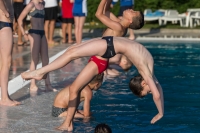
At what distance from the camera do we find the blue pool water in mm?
7742

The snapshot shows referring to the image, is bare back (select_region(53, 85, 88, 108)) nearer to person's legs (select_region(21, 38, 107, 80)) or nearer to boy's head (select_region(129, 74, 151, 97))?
person's legs (select_region(21, 38, 107, 80))

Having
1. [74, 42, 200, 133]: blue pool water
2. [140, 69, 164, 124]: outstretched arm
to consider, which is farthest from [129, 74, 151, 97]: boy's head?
[74, 42, 200, 133]: blue pool water

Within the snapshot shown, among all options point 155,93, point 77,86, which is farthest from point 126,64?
point 155,93

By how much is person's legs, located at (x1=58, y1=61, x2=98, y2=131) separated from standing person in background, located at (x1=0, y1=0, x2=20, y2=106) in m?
1.52

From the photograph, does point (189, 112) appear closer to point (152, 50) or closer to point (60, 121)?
point (60, 121)

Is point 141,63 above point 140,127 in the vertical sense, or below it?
above

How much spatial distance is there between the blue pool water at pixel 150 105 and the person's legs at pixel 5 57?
1.23m

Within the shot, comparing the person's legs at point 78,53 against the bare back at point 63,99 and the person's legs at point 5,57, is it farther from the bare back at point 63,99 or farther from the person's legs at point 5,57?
the person's legs at point 5,57

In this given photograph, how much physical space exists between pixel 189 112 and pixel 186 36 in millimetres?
11414

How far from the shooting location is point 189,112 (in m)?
8.71

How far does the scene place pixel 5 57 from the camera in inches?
329

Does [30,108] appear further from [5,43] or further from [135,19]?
[135,19]

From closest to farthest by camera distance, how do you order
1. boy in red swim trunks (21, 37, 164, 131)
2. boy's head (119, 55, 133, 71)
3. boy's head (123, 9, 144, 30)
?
boy in red swim trunks (21, 37, 164, 131)
boy's head (123, 9, 144, 30)
boy's head (119, 55, 133, 71)

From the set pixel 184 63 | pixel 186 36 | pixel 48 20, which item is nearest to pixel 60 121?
pixel 184 63
